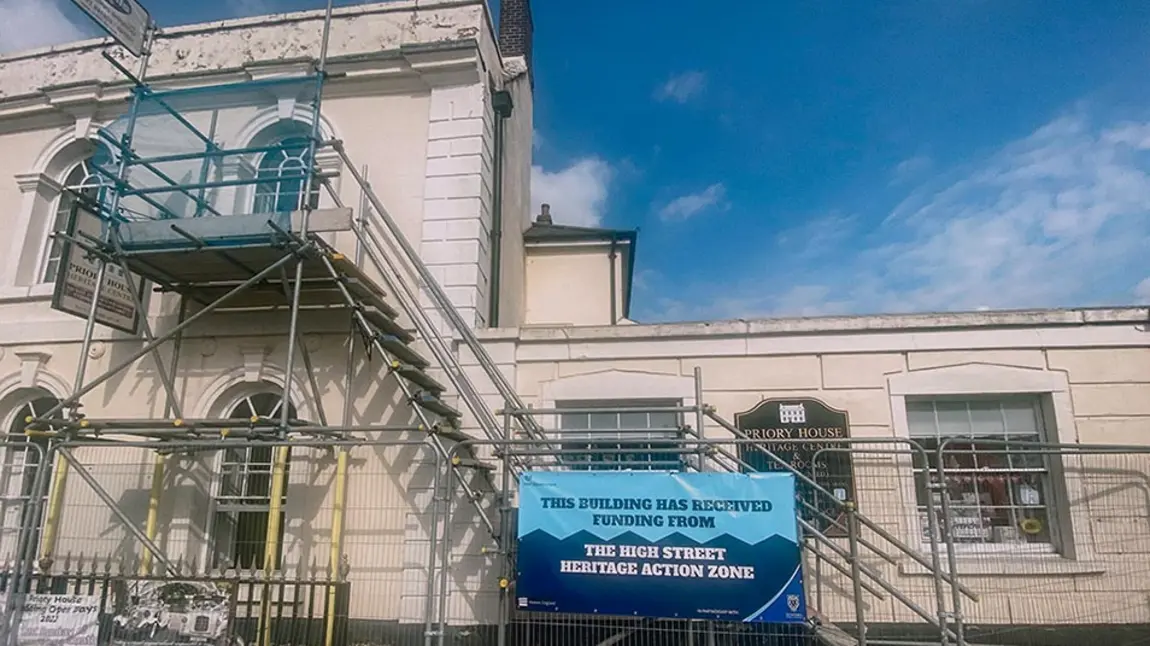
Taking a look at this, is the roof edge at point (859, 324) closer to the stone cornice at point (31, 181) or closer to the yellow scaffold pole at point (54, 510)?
the yellow scaffold pole at point (54, 510)

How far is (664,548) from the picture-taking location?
6.24 m

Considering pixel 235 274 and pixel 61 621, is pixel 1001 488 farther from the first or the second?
pixel 61 621

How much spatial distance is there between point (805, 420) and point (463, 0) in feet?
24.2

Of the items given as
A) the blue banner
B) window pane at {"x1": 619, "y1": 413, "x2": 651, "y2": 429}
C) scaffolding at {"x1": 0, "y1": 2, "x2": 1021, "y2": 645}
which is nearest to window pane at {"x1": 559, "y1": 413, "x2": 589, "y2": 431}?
scaffolding at {"x1": 0, "y1": 2, "x2": 1021, "y2": 645}

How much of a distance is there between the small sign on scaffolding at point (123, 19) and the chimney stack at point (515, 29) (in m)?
6.01

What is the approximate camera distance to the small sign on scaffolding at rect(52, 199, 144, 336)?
8.80 meters

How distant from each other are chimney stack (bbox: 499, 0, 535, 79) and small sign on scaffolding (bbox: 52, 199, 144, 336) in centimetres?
757

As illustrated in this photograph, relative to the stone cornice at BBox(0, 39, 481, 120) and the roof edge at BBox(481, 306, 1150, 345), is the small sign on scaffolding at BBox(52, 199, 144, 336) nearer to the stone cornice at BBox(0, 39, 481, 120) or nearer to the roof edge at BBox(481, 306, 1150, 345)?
the stone cornice at BBox(0, 39, 481, 120)

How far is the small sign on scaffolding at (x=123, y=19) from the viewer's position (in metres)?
8.42

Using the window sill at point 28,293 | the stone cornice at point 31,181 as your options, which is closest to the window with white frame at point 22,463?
the window sill at point 28,293

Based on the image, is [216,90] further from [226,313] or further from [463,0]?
[463,0]

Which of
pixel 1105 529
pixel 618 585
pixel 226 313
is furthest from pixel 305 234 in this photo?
pixel 1105 529

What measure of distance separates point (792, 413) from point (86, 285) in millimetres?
8821

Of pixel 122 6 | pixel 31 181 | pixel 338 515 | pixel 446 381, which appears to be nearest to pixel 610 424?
pixel 446 381
